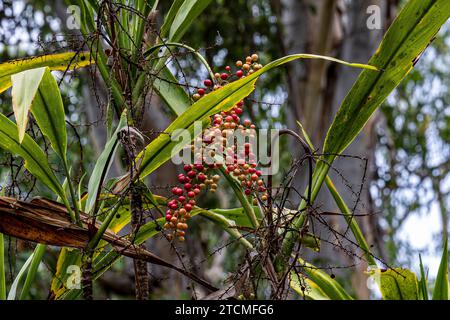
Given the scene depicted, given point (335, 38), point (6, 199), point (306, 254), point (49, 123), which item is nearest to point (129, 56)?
point (49, 123)

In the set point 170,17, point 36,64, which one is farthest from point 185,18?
point 36,64

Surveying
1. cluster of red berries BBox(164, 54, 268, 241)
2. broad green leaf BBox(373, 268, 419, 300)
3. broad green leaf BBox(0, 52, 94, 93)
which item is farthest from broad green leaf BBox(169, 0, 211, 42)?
broad green leaf BBox(373, 268, 419, 300)

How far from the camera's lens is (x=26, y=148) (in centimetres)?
129

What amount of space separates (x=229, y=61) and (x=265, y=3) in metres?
0.62

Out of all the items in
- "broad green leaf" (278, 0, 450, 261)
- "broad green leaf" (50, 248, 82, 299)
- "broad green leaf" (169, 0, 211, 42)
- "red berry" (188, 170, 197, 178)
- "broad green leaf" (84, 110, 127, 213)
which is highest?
"broad green leaf" (169, 0, 211, 42)

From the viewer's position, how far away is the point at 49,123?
1322mm

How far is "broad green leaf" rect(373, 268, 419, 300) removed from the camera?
1637 mm

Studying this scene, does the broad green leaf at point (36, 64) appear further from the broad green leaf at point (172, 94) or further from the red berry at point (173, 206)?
the red berry at point (173, 206)

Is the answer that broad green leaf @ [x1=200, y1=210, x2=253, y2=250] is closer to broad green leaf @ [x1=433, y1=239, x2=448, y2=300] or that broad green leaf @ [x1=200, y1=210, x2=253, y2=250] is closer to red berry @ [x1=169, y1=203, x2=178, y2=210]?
red berry @ [x1=169, y1=203, x2=178, y2=210]

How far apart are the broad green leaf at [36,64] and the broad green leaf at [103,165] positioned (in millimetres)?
216

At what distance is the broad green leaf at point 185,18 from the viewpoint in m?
1.50

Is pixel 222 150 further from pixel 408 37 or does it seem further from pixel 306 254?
pixel 306 254

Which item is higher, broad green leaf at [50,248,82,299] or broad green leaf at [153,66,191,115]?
broad green leaf at [153,66,191,115]

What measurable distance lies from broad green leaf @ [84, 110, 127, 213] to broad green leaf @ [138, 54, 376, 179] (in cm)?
5
